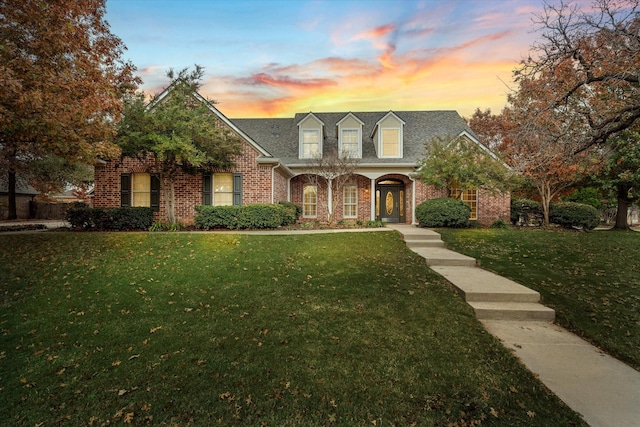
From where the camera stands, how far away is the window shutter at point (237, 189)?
41.6ft

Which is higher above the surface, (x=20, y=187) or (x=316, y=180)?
(x=20, y=187)

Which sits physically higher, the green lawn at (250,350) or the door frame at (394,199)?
the door frame at (394,199)

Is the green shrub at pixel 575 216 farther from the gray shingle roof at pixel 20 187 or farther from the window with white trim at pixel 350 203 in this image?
the gray shingle roof at pixel 20 187

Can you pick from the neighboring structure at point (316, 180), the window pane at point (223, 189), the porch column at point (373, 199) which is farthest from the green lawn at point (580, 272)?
the window pane at point (223, 189)

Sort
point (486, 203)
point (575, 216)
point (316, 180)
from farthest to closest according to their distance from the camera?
point (486, 203), point (316, 180), point (575, 216)

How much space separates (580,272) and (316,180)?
1036cm

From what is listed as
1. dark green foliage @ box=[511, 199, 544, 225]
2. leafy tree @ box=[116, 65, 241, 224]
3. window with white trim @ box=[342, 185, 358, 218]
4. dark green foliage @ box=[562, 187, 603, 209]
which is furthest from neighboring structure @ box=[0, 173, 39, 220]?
dark green foliage @ box=[562, 187, 603, 209]

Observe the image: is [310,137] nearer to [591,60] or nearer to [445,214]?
[445,214]

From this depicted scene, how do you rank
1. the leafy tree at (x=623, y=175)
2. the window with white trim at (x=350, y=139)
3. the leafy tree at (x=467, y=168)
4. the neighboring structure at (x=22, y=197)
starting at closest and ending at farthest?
the leafy tree at (x=623, y=175)
the leafy tree at (x=467, y=168)
the window with white trim at (x=350, y=139)
the neighboring structure at (x=22, y=197)

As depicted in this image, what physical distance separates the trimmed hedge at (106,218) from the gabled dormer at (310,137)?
331 inches

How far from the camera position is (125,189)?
42.3 feet

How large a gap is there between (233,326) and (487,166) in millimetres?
11774

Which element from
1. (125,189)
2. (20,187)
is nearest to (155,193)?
(125,189)

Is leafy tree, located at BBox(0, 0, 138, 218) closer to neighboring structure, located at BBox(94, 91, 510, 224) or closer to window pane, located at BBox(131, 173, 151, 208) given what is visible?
neighboring structure, located at BBox(94, 91, 510, 224)
